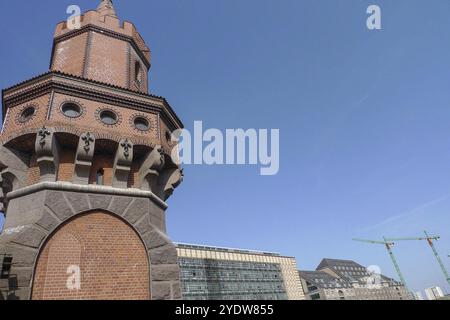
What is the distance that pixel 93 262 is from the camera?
7.87m

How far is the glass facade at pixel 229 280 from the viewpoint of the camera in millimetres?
56312

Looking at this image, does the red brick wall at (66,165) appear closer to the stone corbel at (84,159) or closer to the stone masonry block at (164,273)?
the stone corbel at (84,159)

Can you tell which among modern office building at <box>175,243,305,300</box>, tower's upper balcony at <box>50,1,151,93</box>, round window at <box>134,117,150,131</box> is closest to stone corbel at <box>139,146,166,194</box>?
round window at <box>134,117,150,131</box>

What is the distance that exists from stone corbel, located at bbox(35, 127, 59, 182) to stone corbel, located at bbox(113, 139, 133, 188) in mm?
1661

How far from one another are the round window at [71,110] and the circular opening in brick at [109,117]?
72cm

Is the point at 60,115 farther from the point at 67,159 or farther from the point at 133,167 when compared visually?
the point at 133,167

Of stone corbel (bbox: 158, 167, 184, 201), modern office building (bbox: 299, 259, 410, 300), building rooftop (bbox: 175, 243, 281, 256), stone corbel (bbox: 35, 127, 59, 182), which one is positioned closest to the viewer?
stone corbel (bbox: 35, 127, 59, 182)

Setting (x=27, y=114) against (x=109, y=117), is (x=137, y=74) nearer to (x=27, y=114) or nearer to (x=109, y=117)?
(x=109, y=117)

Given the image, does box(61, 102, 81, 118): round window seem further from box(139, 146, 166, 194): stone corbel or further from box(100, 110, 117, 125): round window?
box(139, 146, 166, 194): stone corbel

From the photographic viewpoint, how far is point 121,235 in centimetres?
855

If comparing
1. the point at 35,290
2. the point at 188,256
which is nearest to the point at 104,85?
the point at 35,290

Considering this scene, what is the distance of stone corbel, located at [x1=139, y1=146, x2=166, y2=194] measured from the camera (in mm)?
9742

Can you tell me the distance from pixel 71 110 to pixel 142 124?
7.42 feet
